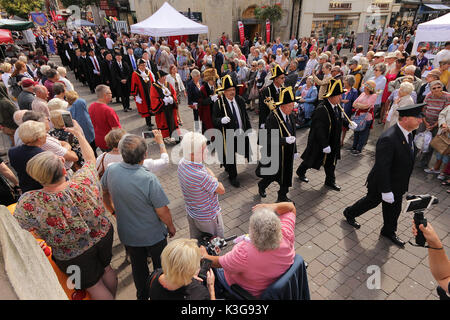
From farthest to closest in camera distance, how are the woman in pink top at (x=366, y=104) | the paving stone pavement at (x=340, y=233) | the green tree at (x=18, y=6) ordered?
1. the green tree at (x=18, y=6)
2. the woman in pink top at (x=366, y=104)
3. the paving stone pavement at (x=340, y=233)

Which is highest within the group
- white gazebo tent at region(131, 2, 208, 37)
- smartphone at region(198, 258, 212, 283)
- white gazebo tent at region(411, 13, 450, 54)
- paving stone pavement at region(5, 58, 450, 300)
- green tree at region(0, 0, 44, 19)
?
green tree at region(0, 0, 44, 19)

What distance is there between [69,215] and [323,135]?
158 inches

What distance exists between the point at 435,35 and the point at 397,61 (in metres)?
1.81

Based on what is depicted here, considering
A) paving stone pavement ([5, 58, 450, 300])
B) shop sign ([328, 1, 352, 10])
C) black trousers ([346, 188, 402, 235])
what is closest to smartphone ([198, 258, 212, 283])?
paving stone pavement ([5, 58, 450, 300])

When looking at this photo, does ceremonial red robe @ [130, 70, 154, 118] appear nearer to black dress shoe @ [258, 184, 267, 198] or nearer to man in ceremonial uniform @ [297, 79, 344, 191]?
black dress shoe @ [258, 184, 267, 198]

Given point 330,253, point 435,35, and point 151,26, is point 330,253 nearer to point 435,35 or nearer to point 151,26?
point 435,35

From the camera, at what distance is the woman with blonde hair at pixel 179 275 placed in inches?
70.1

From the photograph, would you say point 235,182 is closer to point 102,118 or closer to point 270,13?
point 102,118

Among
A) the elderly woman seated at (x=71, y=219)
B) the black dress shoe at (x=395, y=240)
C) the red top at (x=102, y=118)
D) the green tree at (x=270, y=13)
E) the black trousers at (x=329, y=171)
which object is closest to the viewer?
the elderly woman seated at (x=71, y=219)

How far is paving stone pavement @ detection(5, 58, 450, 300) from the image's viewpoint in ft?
10.6

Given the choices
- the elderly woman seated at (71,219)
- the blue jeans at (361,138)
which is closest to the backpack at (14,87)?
the elderly woman seated at (71,219)

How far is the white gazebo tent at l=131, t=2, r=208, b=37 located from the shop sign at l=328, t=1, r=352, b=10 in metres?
16.5

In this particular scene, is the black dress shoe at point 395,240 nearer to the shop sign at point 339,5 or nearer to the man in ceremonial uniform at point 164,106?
the man in ceremonial uniform at point 164,106

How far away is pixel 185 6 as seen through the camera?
2164 centimetres
